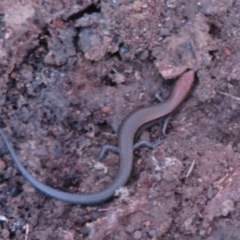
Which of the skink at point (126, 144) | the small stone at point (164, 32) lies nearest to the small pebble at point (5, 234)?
the skink at point (126, 144)

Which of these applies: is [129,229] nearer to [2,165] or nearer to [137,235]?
[137,235]

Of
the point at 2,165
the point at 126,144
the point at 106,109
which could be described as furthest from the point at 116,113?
the point at 2,165

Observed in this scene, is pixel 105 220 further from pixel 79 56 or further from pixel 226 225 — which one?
pixel 79 56

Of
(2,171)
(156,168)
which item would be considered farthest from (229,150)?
(2,171)

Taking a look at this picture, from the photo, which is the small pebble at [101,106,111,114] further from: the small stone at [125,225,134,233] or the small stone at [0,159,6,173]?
the small stone at [125,225,134,233]

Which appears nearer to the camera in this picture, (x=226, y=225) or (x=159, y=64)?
(x=226, y=225)
